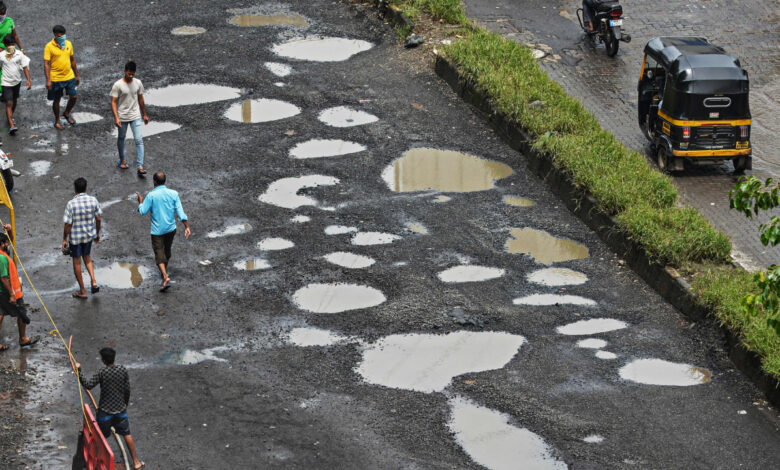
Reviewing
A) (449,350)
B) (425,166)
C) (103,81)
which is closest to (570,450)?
(449,350)

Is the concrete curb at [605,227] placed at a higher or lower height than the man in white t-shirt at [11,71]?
lower

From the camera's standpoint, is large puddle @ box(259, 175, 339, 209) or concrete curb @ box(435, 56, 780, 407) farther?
large puddle @ box(259, 175, 339, 209)

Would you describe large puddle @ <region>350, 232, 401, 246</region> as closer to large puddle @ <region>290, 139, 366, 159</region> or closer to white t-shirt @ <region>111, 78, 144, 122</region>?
large puddle @ <region>290, 139, 366, 159</region>

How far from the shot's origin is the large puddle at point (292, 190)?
15414 millimetres

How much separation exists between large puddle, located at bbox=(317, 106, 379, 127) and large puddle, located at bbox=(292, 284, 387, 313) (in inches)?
212

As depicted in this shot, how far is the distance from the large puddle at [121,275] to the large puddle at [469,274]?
386 centimetres

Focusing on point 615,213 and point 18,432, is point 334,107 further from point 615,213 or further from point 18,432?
point 18,432

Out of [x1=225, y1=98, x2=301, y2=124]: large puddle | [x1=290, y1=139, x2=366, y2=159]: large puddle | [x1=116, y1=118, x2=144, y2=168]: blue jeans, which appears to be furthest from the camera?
[x1=225, y1=98, x2=301, y2=124]: large puddle

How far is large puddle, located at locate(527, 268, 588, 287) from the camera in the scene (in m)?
13.6

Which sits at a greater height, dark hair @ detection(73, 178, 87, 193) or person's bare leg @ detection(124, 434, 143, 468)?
dark hair @ detection(73, 178, 87, 193)

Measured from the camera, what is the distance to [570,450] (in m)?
10.3

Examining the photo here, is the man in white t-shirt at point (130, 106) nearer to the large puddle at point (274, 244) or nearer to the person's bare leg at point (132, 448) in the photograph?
the large puddle at point (274, 244)

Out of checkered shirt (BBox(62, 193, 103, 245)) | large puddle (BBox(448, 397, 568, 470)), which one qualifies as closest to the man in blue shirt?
checkered shirt (BBox(62, 193, 103, 245))

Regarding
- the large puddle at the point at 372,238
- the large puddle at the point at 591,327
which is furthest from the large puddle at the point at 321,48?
the large puddle at the point at 591,327
